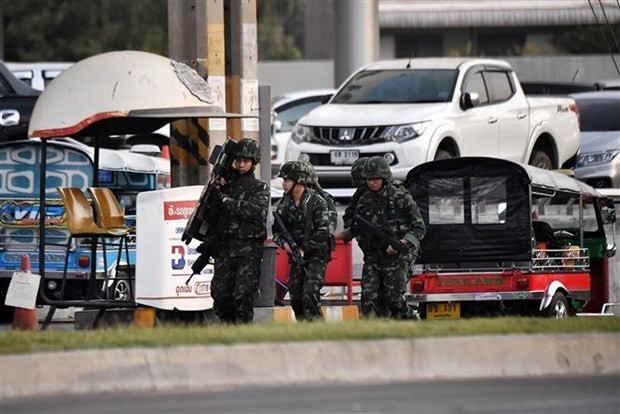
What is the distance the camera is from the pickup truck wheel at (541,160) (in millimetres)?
21438

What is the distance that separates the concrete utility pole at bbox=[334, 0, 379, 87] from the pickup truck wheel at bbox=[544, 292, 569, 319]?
1364 cm

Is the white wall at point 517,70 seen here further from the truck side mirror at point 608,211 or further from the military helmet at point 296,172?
the military helmet at point 296,172

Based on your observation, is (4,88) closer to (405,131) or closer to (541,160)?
(405,131)

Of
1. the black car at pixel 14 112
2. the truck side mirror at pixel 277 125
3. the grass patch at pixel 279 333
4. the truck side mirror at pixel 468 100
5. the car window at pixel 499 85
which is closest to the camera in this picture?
the grass patch at pixel 279 333

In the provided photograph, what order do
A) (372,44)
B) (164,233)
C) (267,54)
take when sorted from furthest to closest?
(267,54), (372,44), (164,233)

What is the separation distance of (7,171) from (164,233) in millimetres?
3389

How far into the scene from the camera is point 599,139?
23078 mm

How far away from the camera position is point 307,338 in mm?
10867

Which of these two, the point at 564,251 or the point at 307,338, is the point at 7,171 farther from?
the point at 307,338

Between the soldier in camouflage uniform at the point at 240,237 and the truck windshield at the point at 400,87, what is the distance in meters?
6.38

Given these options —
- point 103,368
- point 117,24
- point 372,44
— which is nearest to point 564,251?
point 103,368

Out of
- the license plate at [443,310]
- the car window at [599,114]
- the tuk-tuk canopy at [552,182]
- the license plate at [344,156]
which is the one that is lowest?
the license plate at [443,310]

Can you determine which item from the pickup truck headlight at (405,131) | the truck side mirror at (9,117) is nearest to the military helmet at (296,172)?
the pickup truck headlight at (405,131)

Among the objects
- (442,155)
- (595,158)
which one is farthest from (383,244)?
(595,158)
